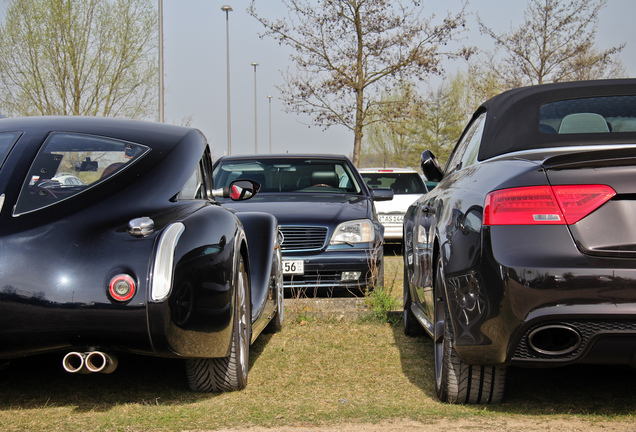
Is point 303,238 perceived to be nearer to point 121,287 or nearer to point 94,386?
point 94,386

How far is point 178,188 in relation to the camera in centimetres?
386

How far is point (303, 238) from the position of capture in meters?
7.61

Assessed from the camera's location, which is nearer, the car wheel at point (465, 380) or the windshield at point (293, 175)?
the car wheel at point (465, 380)

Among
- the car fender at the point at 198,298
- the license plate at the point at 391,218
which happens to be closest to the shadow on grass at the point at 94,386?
the car fender at the point at 198,298

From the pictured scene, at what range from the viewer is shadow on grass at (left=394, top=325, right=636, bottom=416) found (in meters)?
3.67

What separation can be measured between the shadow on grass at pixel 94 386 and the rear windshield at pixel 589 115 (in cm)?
229

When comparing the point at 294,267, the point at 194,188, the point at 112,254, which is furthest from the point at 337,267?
the point at 112,254

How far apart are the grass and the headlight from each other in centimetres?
247

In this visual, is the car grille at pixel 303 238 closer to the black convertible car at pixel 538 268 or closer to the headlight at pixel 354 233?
the headlight at pixel 354 233

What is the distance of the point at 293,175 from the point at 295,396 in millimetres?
5273

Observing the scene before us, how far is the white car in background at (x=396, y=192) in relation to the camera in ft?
47.1

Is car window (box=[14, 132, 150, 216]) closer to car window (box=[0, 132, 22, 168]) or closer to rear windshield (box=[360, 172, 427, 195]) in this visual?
car window (box=[0, 132, 22, 168])

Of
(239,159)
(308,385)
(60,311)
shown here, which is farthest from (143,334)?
(239,159)

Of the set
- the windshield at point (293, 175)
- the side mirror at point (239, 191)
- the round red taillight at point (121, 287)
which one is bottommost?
the windshield at point (293, 175)
